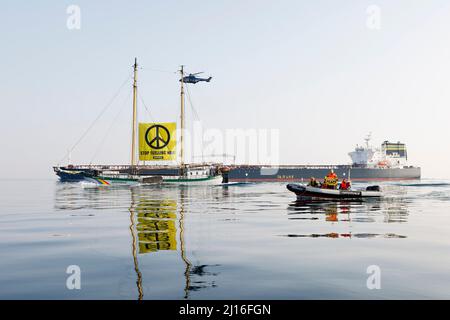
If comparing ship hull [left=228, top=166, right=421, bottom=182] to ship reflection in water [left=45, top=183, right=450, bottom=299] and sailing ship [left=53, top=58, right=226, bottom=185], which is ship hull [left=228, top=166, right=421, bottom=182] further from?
ship reflection in water [left=45, top=183, right=450, bottom=299]

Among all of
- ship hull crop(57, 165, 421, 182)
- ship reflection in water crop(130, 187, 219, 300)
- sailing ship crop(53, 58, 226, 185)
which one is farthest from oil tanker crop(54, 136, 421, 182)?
ship reflection in water crop(130, 187, 219, 300)

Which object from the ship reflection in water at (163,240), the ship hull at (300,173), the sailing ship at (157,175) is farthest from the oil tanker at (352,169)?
the ship reflection in water at (163,240)

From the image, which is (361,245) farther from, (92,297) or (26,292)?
(26,292)

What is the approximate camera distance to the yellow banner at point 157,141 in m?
85.1

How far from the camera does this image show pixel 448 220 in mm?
25578

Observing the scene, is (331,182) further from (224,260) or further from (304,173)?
(304,173)

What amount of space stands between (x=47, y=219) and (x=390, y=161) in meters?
131

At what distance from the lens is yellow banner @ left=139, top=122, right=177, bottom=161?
85062 millimetres

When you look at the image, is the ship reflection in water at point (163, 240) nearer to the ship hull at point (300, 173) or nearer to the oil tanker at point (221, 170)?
the oil tanker at point (221, 170)

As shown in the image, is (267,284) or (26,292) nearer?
(26,292)

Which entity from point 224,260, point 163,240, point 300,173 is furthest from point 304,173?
point 224,260
